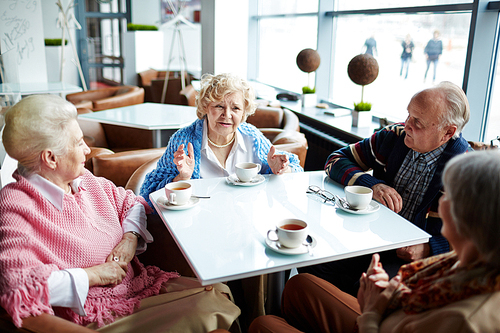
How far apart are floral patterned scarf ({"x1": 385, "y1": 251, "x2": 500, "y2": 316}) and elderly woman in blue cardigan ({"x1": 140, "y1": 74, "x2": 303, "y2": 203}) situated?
3.31 ft

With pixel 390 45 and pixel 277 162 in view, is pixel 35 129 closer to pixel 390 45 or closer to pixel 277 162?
A: pixel 277 162

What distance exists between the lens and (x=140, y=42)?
7.98 meters

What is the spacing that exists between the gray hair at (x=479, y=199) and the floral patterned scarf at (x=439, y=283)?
41 mm

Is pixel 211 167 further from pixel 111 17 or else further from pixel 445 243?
pixel 111 17

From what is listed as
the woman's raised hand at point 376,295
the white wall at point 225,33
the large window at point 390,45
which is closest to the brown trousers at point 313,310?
the woman's raised hand at point 376,295

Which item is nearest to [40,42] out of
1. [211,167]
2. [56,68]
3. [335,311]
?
[56,68]

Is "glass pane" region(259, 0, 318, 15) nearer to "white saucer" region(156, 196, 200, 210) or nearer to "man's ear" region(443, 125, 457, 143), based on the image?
"man's ear" region(443, 125, 457, 143)

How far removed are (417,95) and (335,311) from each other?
895mm

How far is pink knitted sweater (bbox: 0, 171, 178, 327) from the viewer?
113cm

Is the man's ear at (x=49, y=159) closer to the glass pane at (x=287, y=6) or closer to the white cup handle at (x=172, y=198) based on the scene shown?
the white cup handle at (x=172, y=198)

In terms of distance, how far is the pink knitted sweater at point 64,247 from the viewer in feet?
3.69

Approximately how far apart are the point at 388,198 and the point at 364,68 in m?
1.57

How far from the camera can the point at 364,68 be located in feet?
9.78

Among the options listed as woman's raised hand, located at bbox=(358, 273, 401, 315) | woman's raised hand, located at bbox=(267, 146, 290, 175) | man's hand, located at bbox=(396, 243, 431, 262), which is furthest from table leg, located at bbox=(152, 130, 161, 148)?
woman's raised hand, located at bbox=(358, 273, 401, 315)
